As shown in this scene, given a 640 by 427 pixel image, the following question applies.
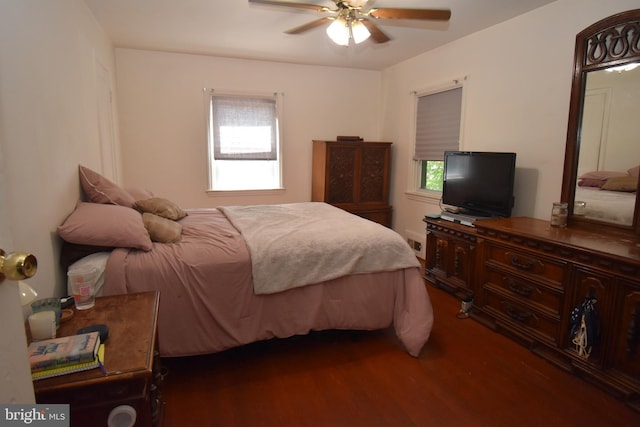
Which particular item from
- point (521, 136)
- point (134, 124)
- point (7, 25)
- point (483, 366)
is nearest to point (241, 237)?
point (7, 25)

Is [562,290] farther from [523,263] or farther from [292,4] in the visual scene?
[292,4]

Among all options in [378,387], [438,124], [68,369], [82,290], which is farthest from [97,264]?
[438,124]

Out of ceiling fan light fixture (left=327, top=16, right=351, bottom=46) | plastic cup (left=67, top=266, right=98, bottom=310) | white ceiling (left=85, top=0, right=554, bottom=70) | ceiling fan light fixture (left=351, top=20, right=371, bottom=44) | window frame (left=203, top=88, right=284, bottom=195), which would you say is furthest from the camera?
window frame (left=203, top=88, right=284, bottom=195)

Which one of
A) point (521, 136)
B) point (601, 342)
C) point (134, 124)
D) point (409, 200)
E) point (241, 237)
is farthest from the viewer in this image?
point (409, 200)

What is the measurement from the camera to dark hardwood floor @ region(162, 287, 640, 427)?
1.79m

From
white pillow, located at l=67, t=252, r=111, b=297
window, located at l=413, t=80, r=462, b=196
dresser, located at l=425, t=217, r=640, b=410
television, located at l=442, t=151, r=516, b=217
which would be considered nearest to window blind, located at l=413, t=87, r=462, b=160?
window, located at l=413, t=80, r=462, b=196

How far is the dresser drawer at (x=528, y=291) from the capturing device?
7.38 ft

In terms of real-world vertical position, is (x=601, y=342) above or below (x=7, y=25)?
below

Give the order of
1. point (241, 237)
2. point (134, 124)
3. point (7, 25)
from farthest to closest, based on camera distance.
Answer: point (134, 124) → point (241, 237) → point (7, 25)

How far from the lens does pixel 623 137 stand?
226 cm

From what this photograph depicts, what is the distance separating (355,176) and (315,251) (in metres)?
2.59

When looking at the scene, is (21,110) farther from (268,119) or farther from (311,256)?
(268,119)

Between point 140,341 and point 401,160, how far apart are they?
4105 millimetres

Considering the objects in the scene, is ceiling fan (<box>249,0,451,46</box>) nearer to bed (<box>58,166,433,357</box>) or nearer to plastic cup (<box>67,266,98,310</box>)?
bed (<box>58,166,433,357</box>)
